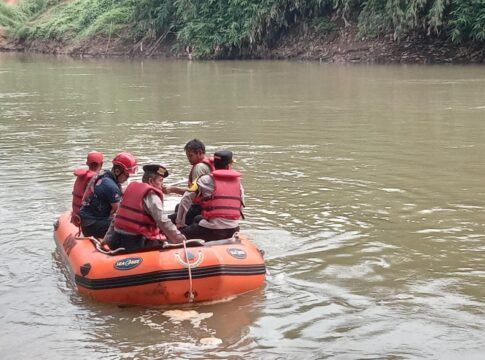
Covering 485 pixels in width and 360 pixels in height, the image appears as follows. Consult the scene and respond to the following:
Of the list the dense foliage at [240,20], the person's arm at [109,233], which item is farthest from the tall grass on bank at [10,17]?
the person's arm at [109,233]

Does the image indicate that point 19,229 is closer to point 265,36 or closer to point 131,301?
point 131,301

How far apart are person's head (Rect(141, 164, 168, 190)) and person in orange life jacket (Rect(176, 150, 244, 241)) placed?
0.43m

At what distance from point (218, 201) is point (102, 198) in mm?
1065

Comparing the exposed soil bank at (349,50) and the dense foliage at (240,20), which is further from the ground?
the dense foliage at (240,20)

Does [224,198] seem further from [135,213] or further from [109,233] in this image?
[109,233]

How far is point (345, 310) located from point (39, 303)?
2.40m

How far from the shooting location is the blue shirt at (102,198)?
681 cm

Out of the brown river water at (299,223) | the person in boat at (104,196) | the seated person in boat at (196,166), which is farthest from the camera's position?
the seated person in boat at (196,166)

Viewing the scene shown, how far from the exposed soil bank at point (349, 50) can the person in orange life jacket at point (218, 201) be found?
84.2ft

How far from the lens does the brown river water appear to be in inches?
214

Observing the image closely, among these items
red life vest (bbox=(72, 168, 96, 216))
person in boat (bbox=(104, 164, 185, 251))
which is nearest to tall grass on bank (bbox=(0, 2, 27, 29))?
red life vest (bbox=(72, 168, 96, 216))

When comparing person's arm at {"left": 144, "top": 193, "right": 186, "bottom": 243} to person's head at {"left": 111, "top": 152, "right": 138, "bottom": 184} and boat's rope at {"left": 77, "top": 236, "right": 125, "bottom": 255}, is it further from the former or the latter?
person's head at {"left": 111, "top": 152, "right": 138, "bottom": 184}

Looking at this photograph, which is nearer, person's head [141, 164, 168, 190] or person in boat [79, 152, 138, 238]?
person's head [141, 164, 168, 190]

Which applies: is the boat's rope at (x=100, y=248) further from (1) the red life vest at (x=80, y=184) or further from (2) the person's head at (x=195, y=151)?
(2) the person's head at (x=195, y=151)
